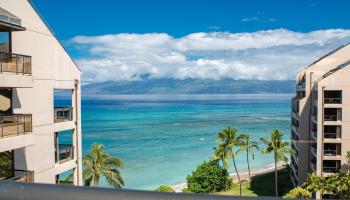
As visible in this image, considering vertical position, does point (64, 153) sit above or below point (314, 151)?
above

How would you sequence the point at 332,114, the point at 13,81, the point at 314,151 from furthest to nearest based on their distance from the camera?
the point at 314,151, the point at 332,114, the point at 13,81

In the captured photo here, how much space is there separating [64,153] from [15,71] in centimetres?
Result: 279

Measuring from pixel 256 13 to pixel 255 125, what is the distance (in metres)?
66.6

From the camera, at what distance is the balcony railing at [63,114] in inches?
357

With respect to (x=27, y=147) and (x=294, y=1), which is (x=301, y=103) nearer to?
(x=27, y=147)

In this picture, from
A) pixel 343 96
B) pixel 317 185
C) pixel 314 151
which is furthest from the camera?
pixel 314 151

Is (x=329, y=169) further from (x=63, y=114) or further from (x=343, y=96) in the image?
(x=63, y=114)

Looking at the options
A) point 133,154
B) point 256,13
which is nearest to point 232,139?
point 133,154

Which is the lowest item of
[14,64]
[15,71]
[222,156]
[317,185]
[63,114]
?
[222,156]

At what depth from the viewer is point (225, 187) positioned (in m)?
35.6

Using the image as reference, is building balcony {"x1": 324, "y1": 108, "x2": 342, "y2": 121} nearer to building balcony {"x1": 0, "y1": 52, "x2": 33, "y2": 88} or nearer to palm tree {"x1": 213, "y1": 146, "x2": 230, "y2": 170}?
palm tree {"x1": 213, "y1": 146, "x2": 230, "y2": 170}

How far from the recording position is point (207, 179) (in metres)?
34.5

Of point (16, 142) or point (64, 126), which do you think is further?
point (64, 126)

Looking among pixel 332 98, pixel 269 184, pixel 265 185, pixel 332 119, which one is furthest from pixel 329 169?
pixel 265 185
